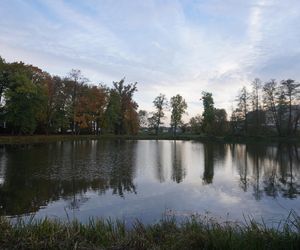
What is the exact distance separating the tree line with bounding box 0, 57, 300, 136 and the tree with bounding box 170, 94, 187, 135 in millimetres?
6479

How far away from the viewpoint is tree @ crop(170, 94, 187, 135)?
8588 cm

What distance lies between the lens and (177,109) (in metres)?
86.2

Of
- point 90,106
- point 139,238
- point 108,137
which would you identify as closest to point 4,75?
point 90,106

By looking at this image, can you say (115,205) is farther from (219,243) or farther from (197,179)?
(197,179)

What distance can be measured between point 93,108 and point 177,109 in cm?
2987

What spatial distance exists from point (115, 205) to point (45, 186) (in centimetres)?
451

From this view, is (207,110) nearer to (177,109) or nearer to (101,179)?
(177,109)

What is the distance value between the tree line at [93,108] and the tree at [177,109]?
21.3 feet

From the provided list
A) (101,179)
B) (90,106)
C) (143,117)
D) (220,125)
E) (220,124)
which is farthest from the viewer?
(143,117)

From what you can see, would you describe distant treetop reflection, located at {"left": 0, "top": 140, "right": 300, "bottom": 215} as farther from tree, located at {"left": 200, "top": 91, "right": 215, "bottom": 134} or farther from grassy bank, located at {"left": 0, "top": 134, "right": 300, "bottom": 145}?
tree, located at {"left": 200, "top": 91, "right": 215, "bottom": 134}

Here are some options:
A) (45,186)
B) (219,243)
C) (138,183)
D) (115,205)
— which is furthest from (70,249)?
(138,183)

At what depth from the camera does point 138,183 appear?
53.6ft

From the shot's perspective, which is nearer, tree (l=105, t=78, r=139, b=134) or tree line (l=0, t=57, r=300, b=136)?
tree line (l=0, t=57, r=300, b=136)

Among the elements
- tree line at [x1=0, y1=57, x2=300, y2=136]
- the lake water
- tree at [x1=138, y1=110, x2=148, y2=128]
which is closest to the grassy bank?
tree line at [x1=0, y1=57, x2=300, y2=136]
